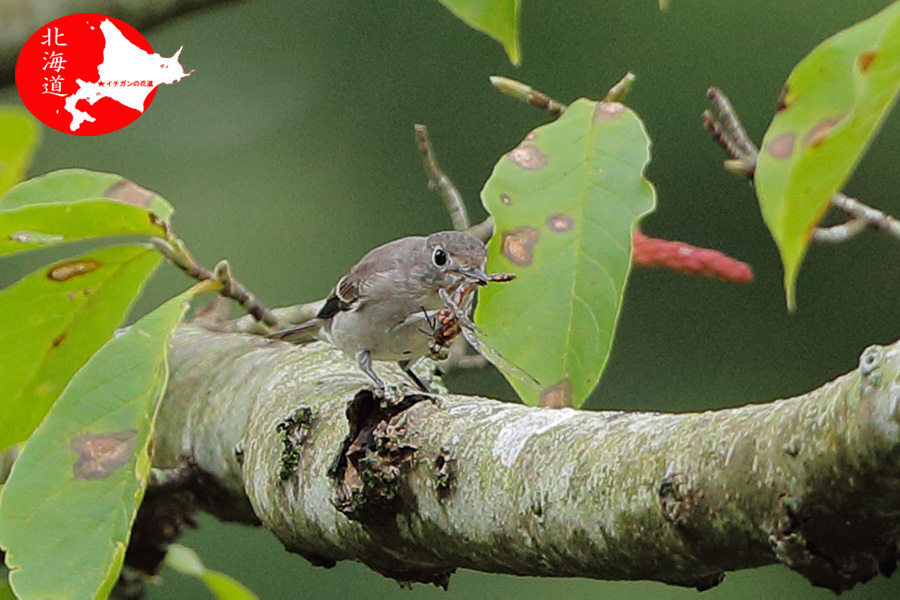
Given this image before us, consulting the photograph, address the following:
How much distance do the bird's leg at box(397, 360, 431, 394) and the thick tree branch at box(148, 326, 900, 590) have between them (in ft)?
0.72

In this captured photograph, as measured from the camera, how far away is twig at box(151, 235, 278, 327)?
183 cm

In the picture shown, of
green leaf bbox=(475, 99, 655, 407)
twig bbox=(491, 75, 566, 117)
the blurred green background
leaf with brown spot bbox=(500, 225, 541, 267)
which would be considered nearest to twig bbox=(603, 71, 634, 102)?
twig bbox=(491, 75, 566, 117)

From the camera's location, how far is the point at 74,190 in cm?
183

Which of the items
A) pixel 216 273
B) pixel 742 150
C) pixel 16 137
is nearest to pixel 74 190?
pixel 216 273

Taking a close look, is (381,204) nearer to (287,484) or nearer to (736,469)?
(287,484)

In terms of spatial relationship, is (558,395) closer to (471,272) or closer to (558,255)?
(558,255)

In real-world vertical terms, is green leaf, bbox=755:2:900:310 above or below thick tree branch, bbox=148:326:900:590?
above

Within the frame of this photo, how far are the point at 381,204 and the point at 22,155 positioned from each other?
612 centimetres

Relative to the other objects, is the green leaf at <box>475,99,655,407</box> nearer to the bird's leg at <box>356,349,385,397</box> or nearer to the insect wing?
the insect wing

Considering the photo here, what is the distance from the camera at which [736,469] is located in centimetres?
97

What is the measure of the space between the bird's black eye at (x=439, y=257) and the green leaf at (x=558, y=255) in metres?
1.01

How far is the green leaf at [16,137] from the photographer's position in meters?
2.13

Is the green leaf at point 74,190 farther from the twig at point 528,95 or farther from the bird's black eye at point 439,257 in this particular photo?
the bird's black eye at point 439,257

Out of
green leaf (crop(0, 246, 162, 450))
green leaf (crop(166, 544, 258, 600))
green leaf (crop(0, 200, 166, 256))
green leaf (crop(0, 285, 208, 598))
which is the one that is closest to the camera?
green leaf (crop(0, 285, 208, 598))
